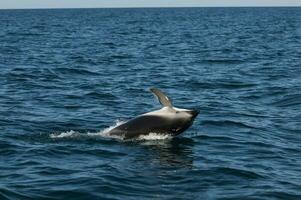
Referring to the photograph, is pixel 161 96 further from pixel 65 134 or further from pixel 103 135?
pixel 65 134

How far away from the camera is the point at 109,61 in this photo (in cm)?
4078

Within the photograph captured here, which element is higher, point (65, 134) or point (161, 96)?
point (161, 96)

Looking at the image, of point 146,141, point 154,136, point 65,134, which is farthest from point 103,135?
point 154,136

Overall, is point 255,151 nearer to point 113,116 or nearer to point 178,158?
point 178,158

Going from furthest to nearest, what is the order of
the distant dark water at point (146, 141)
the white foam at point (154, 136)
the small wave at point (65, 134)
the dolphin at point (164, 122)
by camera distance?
the small wave at point (65, 134) → the white foam at point (154, 136) → the dolphin at point (164, 122) → the distant dark water at point (146, 141)

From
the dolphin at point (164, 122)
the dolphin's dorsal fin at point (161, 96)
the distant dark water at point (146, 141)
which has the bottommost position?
the distant dark water at point (146, 141)

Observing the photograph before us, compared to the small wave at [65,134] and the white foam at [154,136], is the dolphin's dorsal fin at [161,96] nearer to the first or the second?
the white foam at [154,136]

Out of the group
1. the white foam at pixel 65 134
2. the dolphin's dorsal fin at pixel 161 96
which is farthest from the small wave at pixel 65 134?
the dolphin's dorsal fin at pixel 161 96

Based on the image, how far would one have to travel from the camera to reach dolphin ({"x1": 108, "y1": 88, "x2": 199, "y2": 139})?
17406 millimetres

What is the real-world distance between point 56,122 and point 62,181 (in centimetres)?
675

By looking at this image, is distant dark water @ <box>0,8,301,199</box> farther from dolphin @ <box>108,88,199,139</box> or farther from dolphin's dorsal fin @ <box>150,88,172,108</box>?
dolphin's dorsal fin @ <box>150,88,172,108</box>

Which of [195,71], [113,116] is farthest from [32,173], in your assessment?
[195,71]

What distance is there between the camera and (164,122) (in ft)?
57.1

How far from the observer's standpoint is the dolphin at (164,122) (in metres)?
17.4
